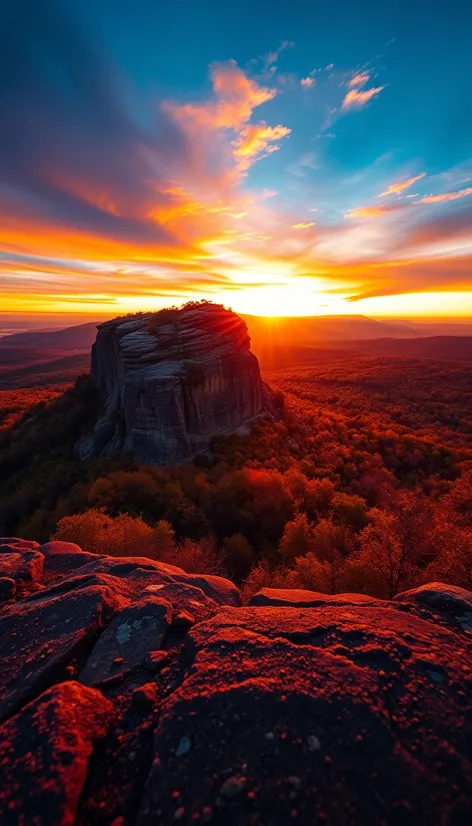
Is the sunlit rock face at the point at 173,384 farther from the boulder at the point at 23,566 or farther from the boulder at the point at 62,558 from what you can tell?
the boulder at the point at 23,566

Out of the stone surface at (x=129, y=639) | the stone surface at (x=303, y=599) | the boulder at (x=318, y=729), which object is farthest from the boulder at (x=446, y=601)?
the stone surface at (x=129, y=639)

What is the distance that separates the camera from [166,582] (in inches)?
263

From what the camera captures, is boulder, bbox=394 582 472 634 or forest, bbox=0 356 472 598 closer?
boulder, bbox=394 582 472 634

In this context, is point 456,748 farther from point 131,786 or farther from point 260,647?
point 131,786

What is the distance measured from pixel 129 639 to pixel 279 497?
41.8 ft

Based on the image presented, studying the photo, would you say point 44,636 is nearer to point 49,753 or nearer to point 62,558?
point 49,753

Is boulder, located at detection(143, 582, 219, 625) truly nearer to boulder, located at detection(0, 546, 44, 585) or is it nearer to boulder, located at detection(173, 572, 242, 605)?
boulder, located at detection(173, 572, 242, 605)

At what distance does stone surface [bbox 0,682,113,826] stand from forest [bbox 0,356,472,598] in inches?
243

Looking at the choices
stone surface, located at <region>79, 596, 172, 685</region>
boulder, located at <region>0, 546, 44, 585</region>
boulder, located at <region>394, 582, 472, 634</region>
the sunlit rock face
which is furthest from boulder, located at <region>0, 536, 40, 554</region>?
the sunlit rock face

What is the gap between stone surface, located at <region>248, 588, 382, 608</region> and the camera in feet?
17.4

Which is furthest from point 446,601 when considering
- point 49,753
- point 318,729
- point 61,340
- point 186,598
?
point 61,340

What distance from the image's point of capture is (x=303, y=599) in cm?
553

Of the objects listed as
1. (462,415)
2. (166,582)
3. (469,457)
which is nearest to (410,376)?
(462,415)

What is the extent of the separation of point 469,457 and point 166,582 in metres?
27.7
